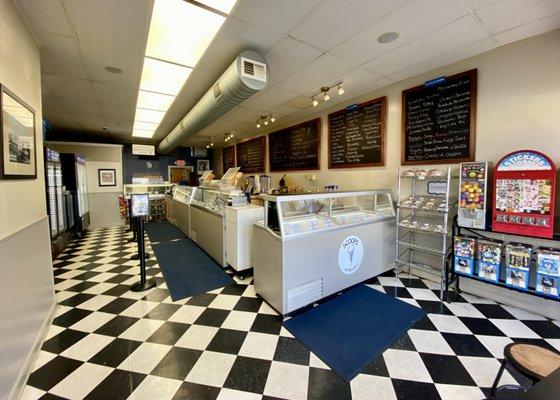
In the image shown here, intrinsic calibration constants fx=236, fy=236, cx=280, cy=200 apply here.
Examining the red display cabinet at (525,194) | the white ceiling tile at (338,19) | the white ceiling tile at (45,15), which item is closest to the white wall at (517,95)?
the red display cabinet at (525,194)

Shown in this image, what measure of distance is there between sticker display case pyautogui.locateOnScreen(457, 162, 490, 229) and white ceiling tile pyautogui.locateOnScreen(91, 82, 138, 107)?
480cm

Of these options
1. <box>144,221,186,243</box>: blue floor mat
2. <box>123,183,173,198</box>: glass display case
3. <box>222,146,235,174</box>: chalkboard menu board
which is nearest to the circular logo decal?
<box>144,221,186,243</box>: blue floor mat

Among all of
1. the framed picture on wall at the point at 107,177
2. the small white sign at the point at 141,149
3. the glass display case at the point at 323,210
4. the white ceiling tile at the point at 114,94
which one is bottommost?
the glass display case at the point at 323,210

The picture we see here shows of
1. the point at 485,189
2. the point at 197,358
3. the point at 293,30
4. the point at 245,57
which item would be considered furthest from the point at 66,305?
the point at 485,189

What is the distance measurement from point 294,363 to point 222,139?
7.42 metres

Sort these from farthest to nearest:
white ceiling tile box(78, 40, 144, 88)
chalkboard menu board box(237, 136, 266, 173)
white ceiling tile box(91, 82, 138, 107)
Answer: chalkboard menu board box(237, 136, 266, 173), white ceiling tile box(91, 82, 138, 107), white ceiling tile box(78, 40, 144, 88)

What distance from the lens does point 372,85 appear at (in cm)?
367

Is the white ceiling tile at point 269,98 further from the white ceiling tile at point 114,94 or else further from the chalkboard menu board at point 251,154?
the chalkboard menu board at point 251,154

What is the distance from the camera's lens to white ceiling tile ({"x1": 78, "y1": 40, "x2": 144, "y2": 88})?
8.46ft

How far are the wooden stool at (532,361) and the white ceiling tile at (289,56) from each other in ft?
9.87

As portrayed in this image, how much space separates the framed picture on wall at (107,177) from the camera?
728 cm

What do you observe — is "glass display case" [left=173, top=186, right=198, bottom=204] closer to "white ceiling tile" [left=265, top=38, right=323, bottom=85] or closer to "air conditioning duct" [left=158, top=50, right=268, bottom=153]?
"air conditioning duct" [left=158, top=50, right=268, bottom=153]

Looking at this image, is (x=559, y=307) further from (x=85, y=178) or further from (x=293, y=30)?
(x=85, y=178)

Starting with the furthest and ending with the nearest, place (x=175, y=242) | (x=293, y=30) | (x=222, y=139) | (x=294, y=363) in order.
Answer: (x=222, y=139)
(x=175, y=242)
(x=293, y=30)
(x=294, y=363)
